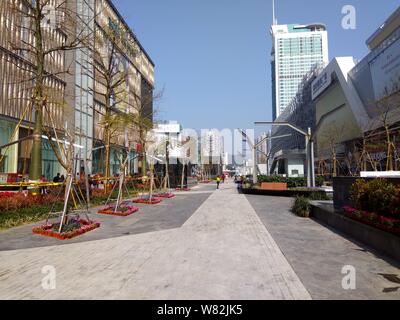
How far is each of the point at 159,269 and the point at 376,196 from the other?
5.71 m

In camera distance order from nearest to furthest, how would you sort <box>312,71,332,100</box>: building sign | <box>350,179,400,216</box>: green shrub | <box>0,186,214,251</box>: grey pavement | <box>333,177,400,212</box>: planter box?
<box>350,179,400,216</box>: green shrub → <box>0,186,214,251</box>: grey pavement → <box>333,177,400,212</box>: planter box → <box>312,71,332,100</box>: building sign

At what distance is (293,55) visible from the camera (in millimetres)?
167250

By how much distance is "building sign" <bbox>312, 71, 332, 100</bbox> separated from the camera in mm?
68875

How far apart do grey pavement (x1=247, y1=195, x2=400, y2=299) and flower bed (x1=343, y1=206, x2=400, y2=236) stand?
1.97 feet

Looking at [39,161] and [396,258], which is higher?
[39,161]

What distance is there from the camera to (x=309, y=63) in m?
154

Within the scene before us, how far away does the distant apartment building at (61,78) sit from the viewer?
20277 millimetres

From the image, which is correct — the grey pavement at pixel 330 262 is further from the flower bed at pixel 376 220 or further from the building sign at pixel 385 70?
the building sign at pixel 385 70

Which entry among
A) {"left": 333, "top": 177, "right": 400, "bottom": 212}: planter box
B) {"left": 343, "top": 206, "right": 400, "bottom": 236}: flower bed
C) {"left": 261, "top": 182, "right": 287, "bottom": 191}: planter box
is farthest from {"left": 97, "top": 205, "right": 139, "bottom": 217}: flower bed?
{"left": 261, "top": 182, "right": 287, "bottom": 191}: planter box

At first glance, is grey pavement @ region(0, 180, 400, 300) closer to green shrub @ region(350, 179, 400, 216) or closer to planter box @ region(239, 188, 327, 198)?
green shrub @ region(350, 179, 400, 216)

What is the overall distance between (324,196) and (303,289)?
13120 mm

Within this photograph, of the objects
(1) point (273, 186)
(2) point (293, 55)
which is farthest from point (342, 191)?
(2) point (293, 55)

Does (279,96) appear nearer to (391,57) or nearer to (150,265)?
(391,57)

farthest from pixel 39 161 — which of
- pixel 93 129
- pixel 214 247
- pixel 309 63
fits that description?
pixel 309 63
